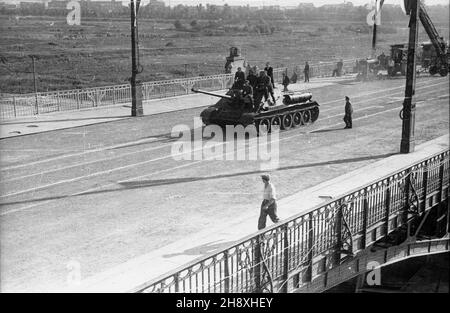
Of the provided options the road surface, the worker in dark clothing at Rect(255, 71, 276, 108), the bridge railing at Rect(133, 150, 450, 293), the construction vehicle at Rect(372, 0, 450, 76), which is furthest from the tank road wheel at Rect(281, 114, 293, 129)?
the construction vehicle at Rect(372, 0, 450, 76)

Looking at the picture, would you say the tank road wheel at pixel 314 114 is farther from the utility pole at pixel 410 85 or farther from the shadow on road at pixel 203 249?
the shadow on road at pixel 203 249

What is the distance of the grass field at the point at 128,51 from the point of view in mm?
56031

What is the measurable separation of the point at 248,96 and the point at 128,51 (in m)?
53.6

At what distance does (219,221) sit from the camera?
44.4 ft

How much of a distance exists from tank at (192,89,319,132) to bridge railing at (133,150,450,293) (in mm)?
8925

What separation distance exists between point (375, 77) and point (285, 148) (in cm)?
2601

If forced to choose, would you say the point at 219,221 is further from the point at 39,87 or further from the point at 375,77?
the point at 39,87

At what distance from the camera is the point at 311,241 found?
1072cm

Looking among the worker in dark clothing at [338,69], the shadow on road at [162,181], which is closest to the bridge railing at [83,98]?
the worker in dark clothing at [338,69]

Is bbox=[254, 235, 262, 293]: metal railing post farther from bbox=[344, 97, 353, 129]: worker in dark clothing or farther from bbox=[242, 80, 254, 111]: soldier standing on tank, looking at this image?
bbox=[344, 97, 353, 129]: worker in dark clothing

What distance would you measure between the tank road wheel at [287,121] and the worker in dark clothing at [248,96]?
166 centimetres

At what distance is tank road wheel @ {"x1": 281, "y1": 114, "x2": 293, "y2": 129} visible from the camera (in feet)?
81.0

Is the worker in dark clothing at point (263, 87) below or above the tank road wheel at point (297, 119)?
above
